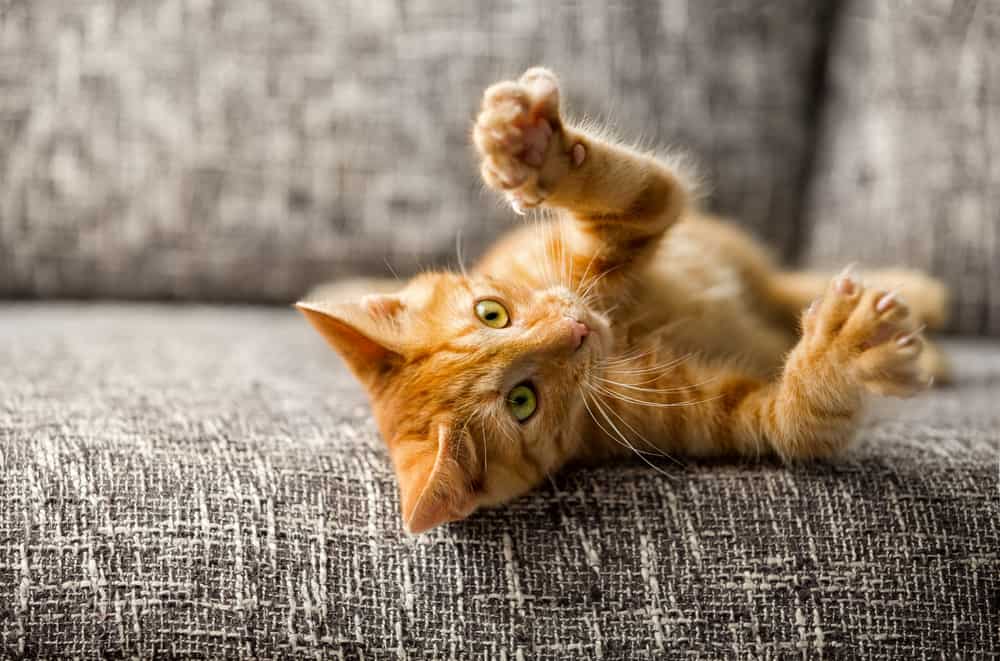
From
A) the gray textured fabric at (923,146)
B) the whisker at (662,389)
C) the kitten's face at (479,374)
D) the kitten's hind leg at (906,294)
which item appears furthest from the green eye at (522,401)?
the gray textured fabric at (923,146)

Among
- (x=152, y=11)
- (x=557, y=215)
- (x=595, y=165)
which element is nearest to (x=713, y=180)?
(x=557, y=215)

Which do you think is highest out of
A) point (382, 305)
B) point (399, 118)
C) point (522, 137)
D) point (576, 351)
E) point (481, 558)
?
point (399, 118)

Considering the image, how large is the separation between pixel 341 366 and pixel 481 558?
68 centimetres

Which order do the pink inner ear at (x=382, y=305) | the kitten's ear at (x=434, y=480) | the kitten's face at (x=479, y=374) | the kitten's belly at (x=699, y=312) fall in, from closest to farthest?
the kitten's ear at (x=434, y=480) → the kitten's face at (x=479, y=374) → the pink inner ear at (x=382, y=305) → the kitten's belly at (x=699, y=312)

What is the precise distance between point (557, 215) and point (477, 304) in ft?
0.93

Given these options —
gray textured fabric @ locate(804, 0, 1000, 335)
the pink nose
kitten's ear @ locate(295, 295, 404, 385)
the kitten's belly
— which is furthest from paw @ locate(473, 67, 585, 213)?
gray textured fabric @ locate(804, 0, 1000, 335)

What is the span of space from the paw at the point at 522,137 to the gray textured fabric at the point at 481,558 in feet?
1.26

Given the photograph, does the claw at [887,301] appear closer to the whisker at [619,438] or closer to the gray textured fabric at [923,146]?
the whisker at [619,438]

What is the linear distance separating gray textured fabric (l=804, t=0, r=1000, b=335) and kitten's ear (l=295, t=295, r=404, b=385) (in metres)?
1.09

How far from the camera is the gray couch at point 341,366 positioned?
0.95 meters

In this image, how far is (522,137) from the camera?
36.9 inches

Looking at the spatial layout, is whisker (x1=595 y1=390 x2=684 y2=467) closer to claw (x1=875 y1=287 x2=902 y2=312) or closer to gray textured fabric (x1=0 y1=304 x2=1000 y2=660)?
gray textured fabric (x1=0 y1=304 x2=1000 y2=660)

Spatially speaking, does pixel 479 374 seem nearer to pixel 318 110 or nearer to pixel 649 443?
pixel 649 443

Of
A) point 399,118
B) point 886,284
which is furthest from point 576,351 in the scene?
point 399,118
